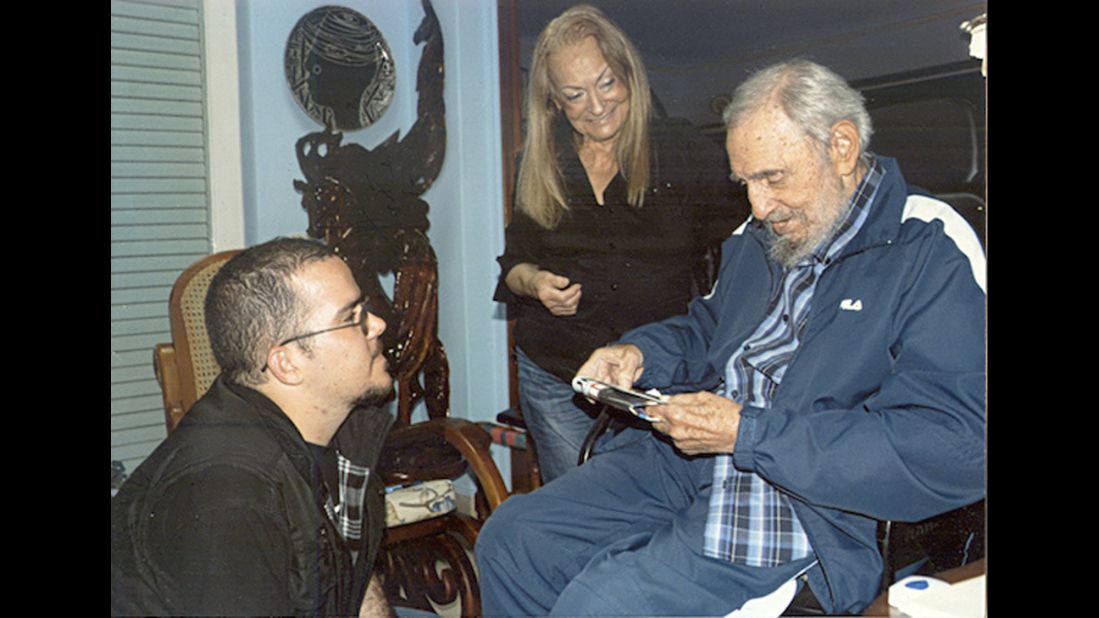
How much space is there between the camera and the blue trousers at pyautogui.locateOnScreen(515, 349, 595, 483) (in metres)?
1.49

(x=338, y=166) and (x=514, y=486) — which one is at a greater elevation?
(x=338, y=166)

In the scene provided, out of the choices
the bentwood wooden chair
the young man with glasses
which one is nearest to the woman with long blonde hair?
the bentwood wooden chair

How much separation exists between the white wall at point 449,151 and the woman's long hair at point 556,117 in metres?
0.05

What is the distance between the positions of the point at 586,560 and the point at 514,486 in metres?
0.16

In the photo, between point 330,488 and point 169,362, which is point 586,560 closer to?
point 330,488

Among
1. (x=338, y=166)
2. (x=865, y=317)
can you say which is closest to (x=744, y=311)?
(x=865, y=317)

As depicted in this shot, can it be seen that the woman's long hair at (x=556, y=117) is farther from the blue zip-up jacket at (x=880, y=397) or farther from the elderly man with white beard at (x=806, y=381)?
→ the blue zip-up jacket at (x=880, y=397)

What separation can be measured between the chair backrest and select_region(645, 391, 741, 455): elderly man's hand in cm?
65

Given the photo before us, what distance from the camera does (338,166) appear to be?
136cm

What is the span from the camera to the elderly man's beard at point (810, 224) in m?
1.39

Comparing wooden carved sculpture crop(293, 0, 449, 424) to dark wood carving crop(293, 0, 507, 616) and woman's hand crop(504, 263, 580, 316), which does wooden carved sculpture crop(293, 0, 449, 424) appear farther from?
woman's hand crop(504, 263, 580, 316)

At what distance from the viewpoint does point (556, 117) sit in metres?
1.42

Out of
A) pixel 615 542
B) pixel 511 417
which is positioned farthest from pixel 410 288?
pixel 615 542

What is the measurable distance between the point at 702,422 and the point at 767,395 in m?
0.11
